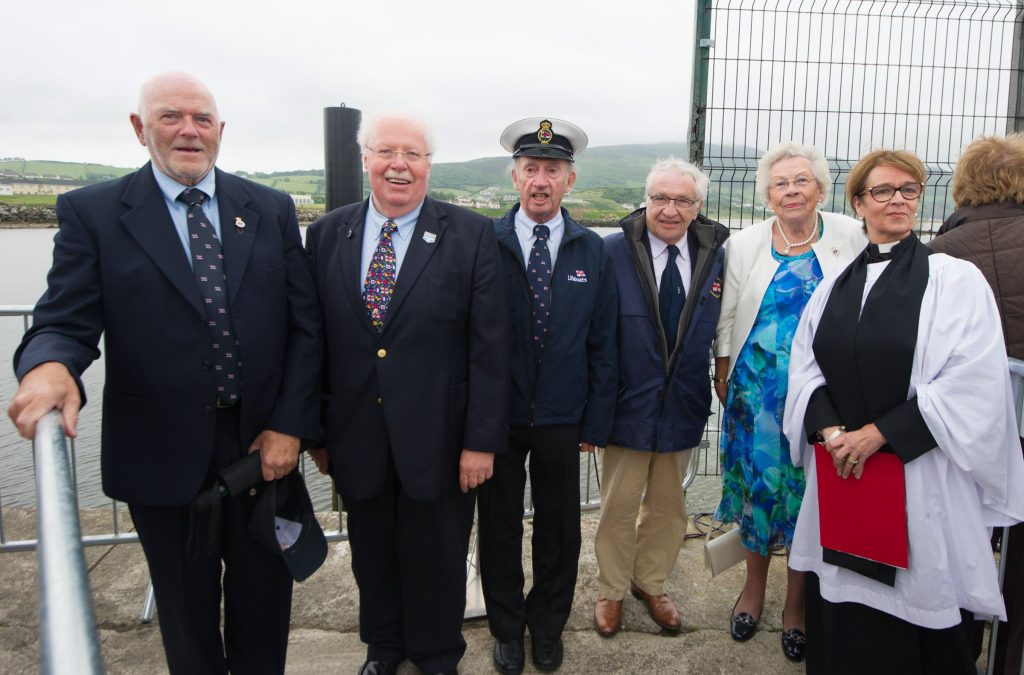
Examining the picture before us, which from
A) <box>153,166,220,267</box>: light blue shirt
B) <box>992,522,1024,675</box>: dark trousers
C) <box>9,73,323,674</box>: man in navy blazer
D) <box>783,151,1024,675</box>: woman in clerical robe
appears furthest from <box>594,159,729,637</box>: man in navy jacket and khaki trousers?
<box>153,166,220,267</box>: light blue shirt

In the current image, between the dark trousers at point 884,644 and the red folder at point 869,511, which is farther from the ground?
the red folder at point 869,511

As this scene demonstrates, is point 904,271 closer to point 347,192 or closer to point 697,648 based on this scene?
point 697,648

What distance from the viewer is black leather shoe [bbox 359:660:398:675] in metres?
2.41

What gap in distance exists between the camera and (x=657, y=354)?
2562mm

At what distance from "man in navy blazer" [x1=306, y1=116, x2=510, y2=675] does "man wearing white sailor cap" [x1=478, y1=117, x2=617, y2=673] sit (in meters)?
0.19

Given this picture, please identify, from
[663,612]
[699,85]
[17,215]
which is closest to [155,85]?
[663,612]

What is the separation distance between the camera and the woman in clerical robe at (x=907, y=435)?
1.90 m

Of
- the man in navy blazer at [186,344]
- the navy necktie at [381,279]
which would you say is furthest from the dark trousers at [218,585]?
the navy necktie at [381,279]

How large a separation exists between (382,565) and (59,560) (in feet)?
5.52

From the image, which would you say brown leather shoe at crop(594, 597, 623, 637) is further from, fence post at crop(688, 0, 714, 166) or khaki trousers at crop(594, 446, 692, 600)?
fence post at crop(688, 0, 714, 166)

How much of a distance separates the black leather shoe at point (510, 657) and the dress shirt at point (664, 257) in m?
1.50

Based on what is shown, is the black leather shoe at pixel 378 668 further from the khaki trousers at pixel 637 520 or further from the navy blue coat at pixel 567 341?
the navy blue coat at pixel 567 341

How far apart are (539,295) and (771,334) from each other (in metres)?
0.91

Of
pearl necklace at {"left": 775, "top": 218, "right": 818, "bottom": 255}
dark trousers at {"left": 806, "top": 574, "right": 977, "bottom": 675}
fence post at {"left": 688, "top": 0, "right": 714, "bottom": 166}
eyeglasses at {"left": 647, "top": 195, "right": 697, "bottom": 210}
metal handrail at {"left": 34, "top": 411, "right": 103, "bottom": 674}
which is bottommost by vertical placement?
dark trousers at {"left": 806, "top": 574, "right": 977, "bottom": 675}
